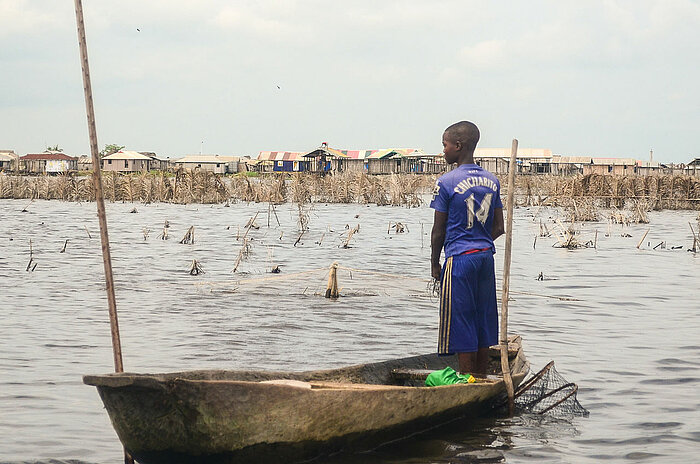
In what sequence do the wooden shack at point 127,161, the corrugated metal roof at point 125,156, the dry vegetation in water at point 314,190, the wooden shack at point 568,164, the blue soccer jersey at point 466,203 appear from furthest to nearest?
the wooden shack at point 127,161 → the corrugated metal roof at point 125,156 → the wooden shack at point 568,164 → the dry vegetation in water at point 314,190 → the blue soccer jersey at point 466,203

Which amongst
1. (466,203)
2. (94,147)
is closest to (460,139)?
(466,203)

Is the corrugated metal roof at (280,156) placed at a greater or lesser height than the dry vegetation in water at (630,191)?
greater

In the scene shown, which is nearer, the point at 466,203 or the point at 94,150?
the point at 94,150

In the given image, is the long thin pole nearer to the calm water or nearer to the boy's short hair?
the calm water

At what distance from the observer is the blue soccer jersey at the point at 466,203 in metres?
5.18

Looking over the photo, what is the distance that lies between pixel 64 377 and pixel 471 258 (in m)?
3.56

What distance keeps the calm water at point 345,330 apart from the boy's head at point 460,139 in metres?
1.80

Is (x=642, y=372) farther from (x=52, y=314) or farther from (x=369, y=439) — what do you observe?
(x=52, y=314)

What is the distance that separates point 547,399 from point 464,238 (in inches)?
67.2

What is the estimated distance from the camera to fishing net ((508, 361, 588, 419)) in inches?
231

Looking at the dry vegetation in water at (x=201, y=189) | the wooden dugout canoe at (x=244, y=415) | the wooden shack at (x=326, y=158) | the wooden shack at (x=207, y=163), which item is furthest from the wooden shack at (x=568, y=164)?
the wooden dugout canoe at (x=244, y=415)

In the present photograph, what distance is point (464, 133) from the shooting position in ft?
17.5

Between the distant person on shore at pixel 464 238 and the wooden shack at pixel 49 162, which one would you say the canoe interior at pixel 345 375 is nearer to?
the distant person on shore at pixel 464 238

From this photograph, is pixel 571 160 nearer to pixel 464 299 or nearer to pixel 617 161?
pixel 617 161
